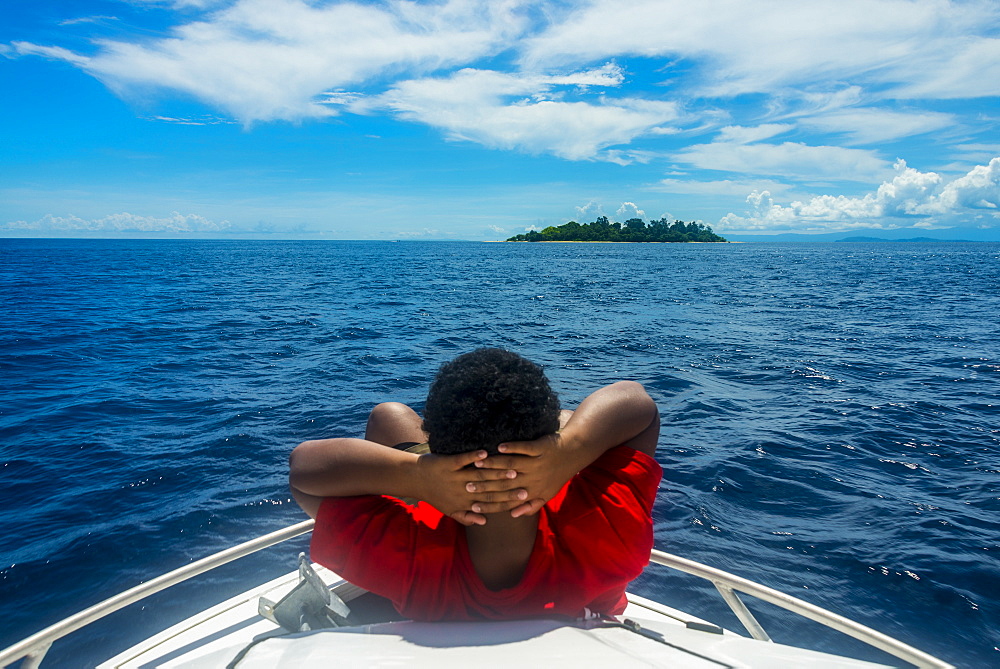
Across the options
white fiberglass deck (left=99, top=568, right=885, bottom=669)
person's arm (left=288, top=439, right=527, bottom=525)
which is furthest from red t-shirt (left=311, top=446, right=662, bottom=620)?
white fiberglass deck (left=99, top=568, right=885, bottom=669)

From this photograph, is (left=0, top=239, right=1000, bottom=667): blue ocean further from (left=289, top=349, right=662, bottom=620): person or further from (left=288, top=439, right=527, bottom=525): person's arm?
(left=288, top=439, right=527, bottom=525): person's arm

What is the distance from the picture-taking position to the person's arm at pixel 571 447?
181 centimetres

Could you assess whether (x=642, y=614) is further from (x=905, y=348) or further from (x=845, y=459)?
(x=905, y=348)

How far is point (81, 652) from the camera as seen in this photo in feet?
13.5

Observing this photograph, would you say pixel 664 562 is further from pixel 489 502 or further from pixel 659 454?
pixel 659 454

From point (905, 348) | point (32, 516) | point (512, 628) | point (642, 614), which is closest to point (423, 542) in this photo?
point (512, 628)

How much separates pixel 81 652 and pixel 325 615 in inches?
132

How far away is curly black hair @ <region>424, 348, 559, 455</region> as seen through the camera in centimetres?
180

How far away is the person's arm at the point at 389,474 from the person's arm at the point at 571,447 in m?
0.03

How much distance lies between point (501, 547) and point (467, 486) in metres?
0.36

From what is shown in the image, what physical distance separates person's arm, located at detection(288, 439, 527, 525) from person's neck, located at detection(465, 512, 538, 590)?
0.09 meters

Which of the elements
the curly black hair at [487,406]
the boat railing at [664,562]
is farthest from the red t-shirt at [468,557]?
the boat railing at [664,562]

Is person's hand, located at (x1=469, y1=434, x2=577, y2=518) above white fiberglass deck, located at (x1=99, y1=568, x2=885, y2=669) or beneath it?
above

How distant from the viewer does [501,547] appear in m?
2.00
